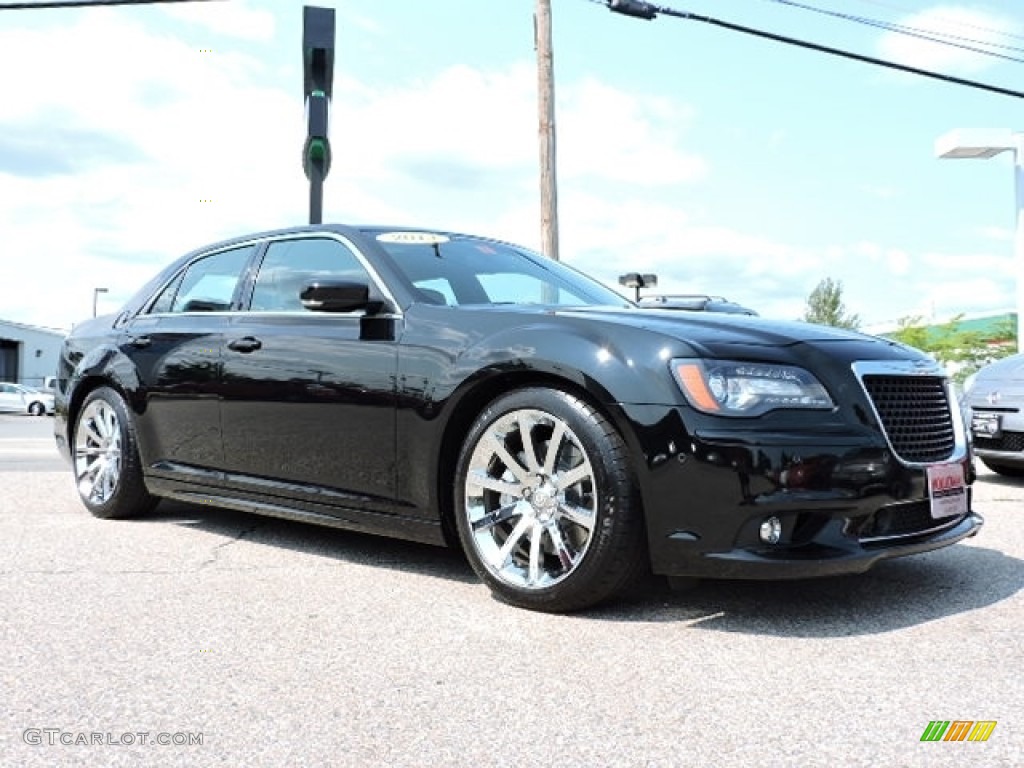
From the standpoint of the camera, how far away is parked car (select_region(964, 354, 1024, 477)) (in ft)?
24.4

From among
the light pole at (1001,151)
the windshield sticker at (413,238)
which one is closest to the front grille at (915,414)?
the windshield sticker at (413,238)

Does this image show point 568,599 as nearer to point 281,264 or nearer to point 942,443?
point 942,443

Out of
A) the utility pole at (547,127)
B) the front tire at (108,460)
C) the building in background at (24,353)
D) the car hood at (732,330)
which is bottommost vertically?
the front tire at (108,460)

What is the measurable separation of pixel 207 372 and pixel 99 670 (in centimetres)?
223

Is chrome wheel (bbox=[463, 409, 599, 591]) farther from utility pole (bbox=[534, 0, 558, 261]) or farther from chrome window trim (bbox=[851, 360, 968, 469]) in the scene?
utility pole (bbox=[534, 0, 558, 261])

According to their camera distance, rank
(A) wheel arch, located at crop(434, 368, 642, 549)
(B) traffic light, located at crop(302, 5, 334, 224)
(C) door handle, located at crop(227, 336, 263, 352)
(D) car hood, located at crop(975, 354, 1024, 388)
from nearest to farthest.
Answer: (A) wheel arch, located at crop(434, 368, 642, 549), (C) door handle, located at crop(227, 336, 263, 352), (D) car hood, located at crop(975, 354, 1024, 388), (B) traffic light, located at crop(302, 5, 334, 224)

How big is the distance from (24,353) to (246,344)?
227 feet

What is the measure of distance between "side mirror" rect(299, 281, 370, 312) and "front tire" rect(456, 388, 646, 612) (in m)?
0.74

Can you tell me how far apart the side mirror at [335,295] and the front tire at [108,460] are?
1.88m

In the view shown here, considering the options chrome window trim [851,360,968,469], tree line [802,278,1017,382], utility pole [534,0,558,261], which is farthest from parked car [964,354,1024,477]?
tree line [802,278,1017,382]

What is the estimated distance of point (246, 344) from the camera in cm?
485

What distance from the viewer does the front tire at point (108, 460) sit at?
5.66 metres

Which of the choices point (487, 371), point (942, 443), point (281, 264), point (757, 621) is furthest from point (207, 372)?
point (942, 443)

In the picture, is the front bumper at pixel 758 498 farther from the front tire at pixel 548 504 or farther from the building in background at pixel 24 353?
the building in background at pixel 24 353
